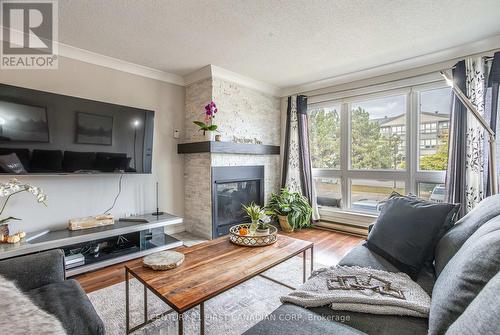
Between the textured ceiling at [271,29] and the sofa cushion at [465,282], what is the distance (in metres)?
1.99

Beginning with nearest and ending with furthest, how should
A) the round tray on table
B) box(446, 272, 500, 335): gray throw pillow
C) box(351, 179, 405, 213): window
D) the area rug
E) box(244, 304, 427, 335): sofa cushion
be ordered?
box(446, 272, 500, 335): gray throw pillow < box(244, 304, 427, 335): sofa cushion < the area rug < the round tray on table < box(351, 179, 405, 213): window

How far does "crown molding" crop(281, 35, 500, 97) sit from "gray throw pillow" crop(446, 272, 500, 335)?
3086mm

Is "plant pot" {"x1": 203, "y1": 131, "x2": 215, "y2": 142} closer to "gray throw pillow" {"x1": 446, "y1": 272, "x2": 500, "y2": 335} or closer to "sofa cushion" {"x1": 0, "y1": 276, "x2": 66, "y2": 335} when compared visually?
"sofa cushion" {"x1": 0, "y1": 276, "x2": 66, "y2": 335}

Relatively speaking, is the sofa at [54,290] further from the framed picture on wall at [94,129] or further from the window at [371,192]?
the window at [371,192]

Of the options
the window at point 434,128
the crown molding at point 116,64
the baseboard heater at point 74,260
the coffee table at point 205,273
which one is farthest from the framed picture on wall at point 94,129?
the window at point 434,128

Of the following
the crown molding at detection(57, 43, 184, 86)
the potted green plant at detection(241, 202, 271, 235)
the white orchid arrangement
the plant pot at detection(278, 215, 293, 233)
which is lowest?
the plant pot at detection(278, 215, 293, 233)

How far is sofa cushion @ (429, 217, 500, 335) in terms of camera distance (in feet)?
2.71

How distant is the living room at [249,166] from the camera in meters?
1.20

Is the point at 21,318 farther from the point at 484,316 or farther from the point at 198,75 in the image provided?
the point at 198,75

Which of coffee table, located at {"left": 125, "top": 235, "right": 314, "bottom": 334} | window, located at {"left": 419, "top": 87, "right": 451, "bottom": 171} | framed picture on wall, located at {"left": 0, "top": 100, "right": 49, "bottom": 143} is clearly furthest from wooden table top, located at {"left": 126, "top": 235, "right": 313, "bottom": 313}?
window, located at {"left": 419, "top": 87, "right": 451, "bottom": 171}

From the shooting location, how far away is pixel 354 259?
1629 millimetres

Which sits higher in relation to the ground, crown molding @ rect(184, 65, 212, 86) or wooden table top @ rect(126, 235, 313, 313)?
crown molding @ rect(184, 65, 212, 86)

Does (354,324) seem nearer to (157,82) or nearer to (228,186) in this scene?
(228,186)

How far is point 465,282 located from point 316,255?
6.87 feet
